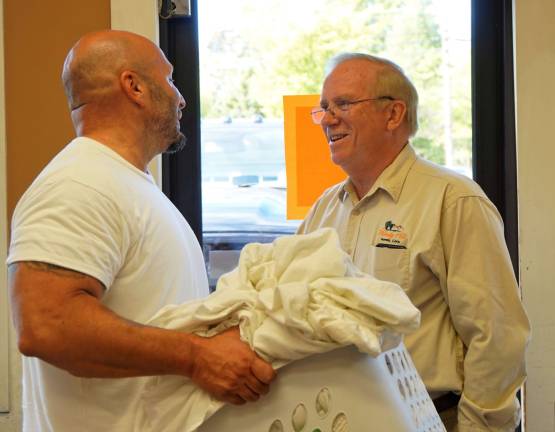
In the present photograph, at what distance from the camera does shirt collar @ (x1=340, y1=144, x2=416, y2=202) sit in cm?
194

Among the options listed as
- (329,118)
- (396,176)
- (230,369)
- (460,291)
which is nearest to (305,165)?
(329,118)

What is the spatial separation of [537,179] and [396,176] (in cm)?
66

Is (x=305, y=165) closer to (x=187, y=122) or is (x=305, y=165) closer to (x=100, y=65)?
(x=187, y=122)

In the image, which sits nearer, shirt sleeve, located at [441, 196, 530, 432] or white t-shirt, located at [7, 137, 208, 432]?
white t-shirt, located at [7, 137, 208, 432]

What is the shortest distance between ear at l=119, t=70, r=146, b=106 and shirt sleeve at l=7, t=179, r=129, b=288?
33 centimetres

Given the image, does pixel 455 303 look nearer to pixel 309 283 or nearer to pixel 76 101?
pixel 309 283

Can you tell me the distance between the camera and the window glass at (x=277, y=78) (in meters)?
2.59

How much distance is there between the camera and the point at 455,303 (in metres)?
1.79

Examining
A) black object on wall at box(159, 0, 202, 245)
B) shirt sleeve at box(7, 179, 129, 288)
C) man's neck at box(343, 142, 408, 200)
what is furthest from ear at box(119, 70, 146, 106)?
black object on wall at box(159, 0, 202, 245)

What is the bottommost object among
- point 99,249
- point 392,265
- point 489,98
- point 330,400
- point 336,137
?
point 330,400

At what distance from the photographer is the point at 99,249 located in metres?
1.37

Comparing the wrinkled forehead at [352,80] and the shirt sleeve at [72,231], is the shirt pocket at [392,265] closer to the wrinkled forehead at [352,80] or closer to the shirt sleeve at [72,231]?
the wrinkled forehead at [352,80]

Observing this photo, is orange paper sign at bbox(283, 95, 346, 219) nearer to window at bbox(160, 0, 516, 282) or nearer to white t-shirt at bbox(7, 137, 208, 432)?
window at bbox(160, 0, 516, 282)

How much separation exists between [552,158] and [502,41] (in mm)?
410
